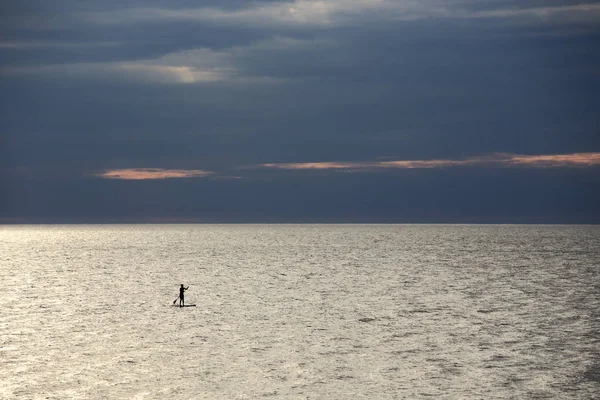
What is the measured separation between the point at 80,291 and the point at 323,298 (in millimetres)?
25312

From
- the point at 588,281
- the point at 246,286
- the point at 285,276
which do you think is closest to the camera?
the point at 246,286

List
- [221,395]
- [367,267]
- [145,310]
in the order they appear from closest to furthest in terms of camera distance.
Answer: [221,395] → [145,310] → [367,267]

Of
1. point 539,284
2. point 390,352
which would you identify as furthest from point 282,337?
point 539,284

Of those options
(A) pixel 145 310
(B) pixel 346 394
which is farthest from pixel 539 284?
(B) pixel 346 394

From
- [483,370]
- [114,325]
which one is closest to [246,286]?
[114,325]

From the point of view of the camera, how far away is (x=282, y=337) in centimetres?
4438

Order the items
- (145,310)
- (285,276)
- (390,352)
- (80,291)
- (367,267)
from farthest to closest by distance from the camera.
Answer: (367,267), (285,276), (80,291), (145,310), (390,352)

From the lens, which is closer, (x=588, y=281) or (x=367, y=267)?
(x=588, y=281)

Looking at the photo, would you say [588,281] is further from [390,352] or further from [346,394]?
[346,394]

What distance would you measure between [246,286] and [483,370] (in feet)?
159

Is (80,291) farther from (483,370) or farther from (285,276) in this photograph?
(483,370)

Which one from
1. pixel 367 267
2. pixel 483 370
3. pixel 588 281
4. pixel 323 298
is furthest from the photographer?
pixel 367 267

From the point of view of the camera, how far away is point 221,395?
30062 mm

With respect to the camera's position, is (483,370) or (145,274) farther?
(145,274)
